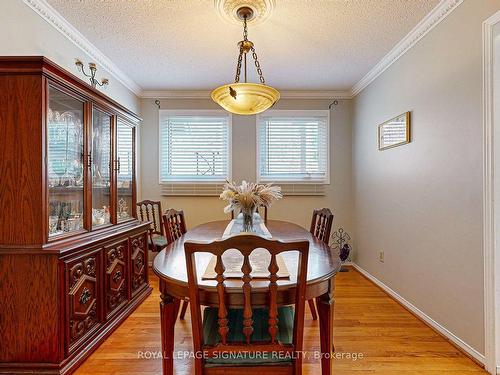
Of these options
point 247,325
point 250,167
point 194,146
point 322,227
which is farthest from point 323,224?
point 194,146

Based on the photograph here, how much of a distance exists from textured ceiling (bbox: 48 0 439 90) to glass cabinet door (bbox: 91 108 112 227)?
78cm

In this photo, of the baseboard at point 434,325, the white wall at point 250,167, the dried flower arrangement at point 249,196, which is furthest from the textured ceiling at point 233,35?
the baseboard at point 434,325

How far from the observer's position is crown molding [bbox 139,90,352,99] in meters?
4.10

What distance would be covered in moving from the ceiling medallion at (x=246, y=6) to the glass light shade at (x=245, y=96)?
55 cm

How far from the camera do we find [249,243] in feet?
3.78

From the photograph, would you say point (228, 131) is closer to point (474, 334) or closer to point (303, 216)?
point (303, 216)

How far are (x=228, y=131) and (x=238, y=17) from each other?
2025mm

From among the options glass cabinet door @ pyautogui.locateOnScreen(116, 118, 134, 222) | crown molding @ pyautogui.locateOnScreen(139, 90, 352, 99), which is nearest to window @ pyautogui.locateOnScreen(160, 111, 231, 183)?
crown molding @ pyautogui.locateOnScreen(139, 90, 352, 99)

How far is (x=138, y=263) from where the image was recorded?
291cm

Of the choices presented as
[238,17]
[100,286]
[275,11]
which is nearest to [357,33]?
[275,11]

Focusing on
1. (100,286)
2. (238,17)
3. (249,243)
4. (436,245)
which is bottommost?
(100,286)

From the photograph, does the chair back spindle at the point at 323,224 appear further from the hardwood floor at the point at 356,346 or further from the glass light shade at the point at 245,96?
the glass light shade at the point at 245,96

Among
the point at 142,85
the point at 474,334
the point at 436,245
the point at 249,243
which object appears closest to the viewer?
the point at 249,243

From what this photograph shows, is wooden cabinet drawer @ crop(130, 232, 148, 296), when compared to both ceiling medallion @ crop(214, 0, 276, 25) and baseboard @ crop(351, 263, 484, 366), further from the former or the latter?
baseboard @ crop(351, 263, 484, 366)
